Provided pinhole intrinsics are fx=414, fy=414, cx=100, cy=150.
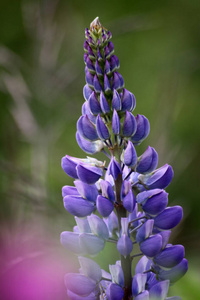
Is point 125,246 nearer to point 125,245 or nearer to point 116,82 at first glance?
point 125,245

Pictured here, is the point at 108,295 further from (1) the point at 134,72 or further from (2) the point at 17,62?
(1) the point at 134,72

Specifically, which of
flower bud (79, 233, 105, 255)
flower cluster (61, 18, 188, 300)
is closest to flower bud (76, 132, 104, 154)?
flower cluster (61, 18, 188, 300)

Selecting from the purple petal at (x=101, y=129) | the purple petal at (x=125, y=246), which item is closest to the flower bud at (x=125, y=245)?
the purple petal at (x=125, y=246)

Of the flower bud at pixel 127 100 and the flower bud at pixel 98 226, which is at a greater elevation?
the flower bud at pixel 127 100

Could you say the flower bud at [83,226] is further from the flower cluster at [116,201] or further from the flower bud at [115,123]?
the flower bud at [115,123]

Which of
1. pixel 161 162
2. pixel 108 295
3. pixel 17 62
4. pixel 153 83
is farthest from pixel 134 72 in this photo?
pixel 108 295

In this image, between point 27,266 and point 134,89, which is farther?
point 134,89
